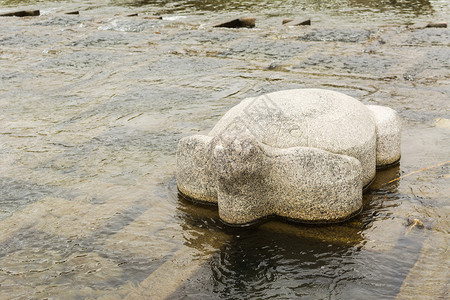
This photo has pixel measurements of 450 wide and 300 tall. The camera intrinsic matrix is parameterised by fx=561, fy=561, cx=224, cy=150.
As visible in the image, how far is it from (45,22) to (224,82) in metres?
6.90

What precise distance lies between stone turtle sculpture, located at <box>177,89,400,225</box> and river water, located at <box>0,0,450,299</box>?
0.45 feet

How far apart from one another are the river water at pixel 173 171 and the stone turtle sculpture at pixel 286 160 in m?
0.14

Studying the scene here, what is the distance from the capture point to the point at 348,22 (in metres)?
11.9

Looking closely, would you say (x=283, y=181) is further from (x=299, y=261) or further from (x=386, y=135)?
(x=386, y=135)

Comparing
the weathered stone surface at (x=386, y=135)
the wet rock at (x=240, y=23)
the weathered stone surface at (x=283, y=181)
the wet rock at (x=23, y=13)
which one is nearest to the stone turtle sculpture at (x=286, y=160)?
the weathered stone surface at (x=283, y=181)

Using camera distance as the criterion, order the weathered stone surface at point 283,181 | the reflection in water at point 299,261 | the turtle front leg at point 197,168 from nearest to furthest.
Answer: the reflection in water at point 299,261 < the weathered stone surface at point 283,181 < the turtle front leg at point 197,168

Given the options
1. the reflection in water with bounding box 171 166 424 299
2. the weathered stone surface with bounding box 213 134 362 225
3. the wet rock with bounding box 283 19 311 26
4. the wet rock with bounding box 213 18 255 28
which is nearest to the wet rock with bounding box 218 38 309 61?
the wet rock with bounding box 283 19 311 26

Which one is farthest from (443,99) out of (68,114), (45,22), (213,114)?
(45,22)

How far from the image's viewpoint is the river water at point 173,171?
129 inches

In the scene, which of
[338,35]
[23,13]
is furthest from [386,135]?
[23,13]

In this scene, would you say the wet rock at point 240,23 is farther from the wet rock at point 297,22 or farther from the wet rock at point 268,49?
Answer: the wet rock at point 268,49

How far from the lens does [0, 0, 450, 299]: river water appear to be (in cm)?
328

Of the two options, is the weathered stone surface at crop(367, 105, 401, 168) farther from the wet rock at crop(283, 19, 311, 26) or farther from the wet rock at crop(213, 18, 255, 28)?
the wet rock at crop(213, 18, 255, 28)

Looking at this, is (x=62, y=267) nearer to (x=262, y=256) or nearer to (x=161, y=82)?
(x=262, y=256)
